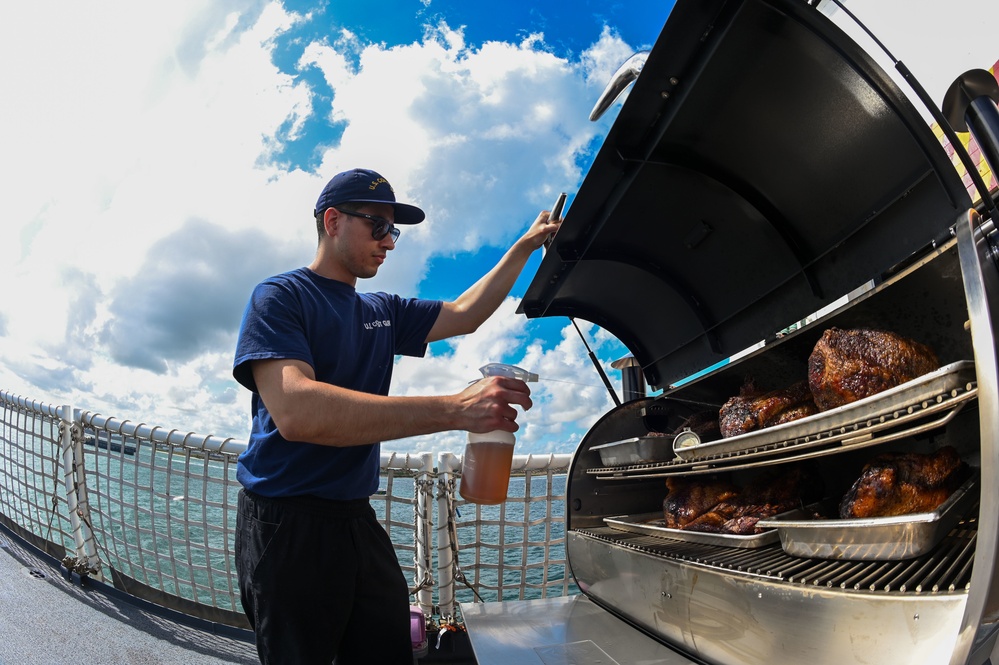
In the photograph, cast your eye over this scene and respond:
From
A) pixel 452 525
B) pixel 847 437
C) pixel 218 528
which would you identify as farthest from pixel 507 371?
pixel 218 528

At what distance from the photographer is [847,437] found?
4.30ft

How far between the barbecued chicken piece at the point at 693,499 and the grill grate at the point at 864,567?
0.29 metres

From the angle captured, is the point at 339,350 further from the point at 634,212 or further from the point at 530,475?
the point at 530,475

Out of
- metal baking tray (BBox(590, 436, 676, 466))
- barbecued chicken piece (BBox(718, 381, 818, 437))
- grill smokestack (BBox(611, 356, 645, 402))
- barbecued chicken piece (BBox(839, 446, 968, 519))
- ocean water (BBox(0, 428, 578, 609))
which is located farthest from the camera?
ocean water (BBox(0, 428, 578, 609))

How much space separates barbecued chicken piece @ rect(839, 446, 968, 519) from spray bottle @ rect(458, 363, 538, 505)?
1.08m

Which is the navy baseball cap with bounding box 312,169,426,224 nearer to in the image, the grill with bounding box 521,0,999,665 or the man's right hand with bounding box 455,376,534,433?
the grill with bounding box 521,0,999,665

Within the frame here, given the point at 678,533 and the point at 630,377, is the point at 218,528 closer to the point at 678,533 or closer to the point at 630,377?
the point at 630,377

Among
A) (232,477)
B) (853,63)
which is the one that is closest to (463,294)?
(853,63)

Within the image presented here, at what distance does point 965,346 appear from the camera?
4.81 ft

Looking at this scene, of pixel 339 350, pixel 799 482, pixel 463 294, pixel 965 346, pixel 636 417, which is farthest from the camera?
pixel 463 294

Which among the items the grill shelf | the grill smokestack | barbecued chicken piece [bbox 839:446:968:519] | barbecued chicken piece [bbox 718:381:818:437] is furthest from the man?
the grill smokestack

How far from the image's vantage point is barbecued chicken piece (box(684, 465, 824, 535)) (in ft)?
6.20

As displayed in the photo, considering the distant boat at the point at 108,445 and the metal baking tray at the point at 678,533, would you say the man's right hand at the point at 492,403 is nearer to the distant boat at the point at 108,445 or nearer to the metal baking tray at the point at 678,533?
A: the metal baking tray at the point at 678,533

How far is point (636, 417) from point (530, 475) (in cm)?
161
